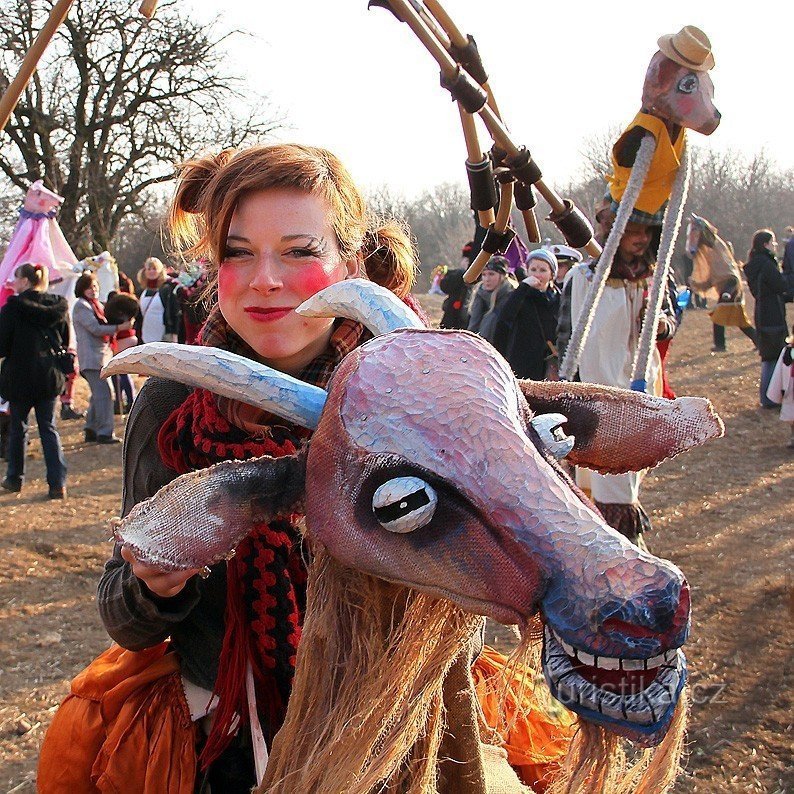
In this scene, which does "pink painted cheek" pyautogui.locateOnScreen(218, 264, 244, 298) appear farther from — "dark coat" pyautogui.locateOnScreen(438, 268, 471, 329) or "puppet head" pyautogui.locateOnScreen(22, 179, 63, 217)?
"puppet head" pyautogui.locateOnScreen(22, 179, 63, 217)

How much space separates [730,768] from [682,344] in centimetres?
1522

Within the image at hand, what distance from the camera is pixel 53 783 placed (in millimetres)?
1652

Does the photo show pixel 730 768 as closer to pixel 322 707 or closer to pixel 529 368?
pixel 322 707

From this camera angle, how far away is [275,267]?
151 cm

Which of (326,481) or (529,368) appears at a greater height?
(326,481)

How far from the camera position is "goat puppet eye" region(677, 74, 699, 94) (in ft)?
9.71

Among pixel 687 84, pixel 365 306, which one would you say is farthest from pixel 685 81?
pixel 365 306

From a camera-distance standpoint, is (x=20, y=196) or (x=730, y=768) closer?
(x=730, y=768)

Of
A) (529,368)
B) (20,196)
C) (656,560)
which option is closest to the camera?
(656,560)

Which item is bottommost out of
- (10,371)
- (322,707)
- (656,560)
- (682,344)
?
(682,344)

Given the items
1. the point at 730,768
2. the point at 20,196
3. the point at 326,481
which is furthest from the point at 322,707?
the point at 20,196

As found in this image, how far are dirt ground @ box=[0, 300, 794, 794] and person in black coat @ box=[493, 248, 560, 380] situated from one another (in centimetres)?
159

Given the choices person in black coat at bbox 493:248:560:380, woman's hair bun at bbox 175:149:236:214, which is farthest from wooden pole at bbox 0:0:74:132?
person in black coat at bbox 493:248:560:380

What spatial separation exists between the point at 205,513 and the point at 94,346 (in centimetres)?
919
